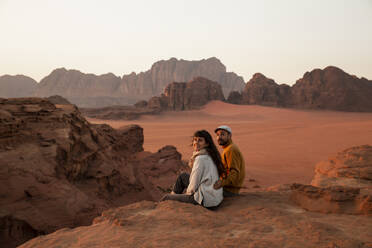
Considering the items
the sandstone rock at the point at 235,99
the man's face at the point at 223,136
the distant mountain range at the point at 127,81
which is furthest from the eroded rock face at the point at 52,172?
the distant mountain range at the point at 127,81

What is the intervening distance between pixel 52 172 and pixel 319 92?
53917 mm

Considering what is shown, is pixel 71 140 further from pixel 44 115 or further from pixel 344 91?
pixel 344 91

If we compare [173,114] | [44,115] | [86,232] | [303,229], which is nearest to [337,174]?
[303,229]

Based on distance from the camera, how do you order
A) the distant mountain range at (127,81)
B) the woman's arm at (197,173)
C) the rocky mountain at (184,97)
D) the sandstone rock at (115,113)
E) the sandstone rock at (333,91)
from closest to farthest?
the woman's arm at (197,173) < the sandstone rock at (115,113) < the sandstone rock at (333,91) < the rocky mountain at (184,97) < the distant mountain range at (127,81)

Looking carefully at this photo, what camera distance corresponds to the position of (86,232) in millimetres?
2443

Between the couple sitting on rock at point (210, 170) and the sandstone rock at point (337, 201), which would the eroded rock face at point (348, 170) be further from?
the couple sitting on rock at point (210, 170)

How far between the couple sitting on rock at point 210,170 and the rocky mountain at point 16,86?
447ft

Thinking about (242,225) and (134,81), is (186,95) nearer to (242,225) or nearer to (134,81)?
(242,225)

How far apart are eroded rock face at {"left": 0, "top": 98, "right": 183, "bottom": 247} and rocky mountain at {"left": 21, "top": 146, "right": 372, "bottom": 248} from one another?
1.48m

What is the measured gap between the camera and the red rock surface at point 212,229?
216 centimetres

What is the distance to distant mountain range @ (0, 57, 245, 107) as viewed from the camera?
375ft

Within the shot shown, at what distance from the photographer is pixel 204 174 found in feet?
10.5

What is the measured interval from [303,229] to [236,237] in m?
0.70

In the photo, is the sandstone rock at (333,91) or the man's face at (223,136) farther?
the sandstone rock at (333,91)
